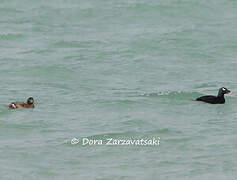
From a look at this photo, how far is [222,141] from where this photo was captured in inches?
652

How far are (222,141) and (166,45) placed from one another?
1368 cm

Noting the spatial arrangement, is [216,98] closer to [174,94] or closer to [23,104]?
[174,94]

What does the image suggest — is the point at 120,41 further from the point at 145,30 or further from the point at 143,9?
the point at 143,9

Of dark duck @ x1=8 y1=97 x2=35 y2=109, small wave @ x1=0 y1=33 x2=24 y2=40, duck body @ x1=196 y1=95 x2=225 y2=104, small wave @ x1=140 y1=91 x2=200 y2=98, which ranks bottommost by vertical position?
duck body @ x1=196 y1=95 x2=225 y2=104

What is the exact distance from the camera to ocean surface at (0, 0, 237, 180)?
1523 cm

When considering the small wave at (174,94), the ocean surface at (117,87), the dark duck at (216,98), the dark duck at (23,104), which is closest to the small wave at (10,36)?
the ocean surface at (117,87)

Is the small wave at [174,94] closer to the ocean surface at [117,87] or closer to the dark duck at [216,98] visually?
the ocean surface at [117,87]

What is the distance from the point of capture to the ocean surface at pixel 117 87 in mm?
15227

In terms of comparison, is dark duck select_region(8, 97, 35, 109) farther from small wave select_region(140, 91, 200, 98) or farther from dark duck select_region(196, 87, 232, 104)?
dark duck select_region(196, 87, 232, 104)

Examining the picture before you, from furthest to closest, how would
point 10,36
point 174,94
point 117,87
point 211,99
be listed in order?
point 10,36 → point 117,87 → point 174,94 → point 211,99

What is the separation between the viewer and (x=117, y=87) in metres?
22.8

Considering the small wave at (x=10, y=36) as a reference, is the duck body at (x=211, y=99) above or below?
below

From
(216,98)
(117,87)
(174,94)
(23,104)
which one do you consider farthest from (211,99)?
(23,104)

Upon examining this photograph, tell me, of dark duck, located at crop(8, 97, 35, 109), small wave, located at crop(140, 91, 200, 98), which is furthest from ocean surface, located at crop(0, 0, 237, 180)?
dark duck, located at crop(8, 97, 35, 109)
